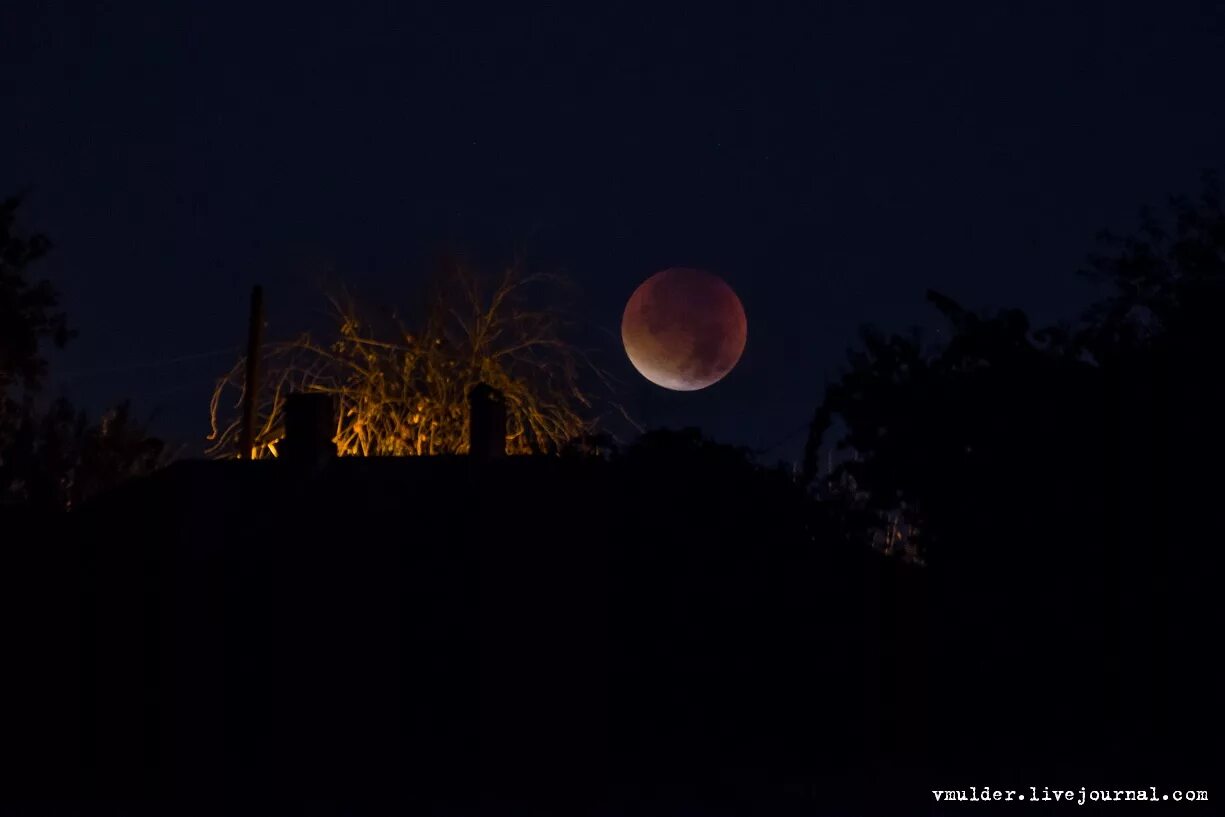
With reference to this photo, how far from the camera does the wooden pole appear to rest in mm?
23703

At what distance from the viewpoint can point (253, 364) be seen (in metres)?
24.0

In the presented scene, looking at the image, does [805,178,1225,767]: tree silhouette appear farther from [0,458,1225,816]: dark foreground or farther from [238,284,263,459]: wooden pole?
[238,284,263,459]: wooden pole

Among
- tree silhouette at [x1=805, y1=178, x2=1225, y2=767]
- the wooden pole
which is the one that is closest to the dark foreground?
tree silhouette at [x1=805, y1=178, x2=1225, y2=767]

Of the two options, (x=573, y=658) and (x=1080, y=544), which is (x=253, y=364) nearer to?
(x=573, y=658)

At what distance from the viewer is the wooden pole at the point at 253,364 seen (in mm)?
23703

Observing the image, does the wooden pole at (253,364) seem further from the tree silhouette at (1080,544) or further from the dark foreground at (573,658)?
the tree silhouette at (1080,544)

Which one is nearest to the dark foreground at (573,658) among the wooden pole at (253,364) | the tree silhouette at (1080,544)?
the tree silhouette at (1080,544)

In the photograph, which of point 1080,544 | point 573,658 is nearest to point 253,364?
point 573,658

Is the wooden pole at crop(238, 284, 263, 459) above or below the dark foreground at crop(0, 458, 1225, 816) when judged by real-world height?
above

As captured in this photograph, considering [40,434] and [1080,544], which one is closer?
[1080,544]

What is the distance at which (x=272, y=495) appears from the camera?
61.2ft

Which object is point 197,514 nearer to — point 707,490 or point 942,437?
point 707,490

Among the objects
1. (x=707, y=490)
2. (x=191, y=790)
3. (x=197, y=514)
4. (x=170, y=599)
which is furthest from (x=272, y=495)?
(x=707, y=490)

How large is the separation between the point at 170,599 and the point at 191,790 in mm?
2059
